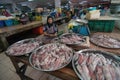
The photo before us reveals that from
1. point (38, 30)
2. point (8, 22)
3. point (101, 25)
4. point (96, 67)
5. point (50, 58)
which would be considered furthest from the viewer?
point (38, 30)

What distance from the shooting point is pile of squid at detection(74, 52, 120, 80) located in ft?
2.17

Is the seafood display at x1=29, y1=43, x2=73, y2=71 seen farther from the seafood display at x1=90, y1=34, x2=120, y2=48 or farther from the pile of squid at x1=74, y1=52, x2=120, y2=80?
the seafood display at x1=90, y1=34, x2=120, y2=48

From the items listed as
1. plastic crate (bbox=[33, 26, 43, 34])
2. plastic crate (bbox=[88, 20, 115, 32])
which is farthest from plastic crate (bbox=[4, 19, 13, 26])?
plastic crate (bbox=[88, 20, 115, 32])

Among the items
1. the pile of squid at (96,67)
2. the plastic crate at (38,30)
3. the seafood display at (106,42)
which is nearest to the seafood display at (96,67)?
the pile of squid at (96,67)

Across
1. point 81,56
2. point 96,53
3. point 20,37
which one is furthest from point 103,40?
point 20,37

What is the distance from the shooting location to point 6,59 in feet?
8.15

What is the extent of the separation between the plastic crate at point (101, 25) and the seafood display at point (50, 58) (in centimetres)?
125

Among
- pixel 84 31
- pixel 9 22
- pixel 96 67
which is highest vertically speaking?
pixel 9 22

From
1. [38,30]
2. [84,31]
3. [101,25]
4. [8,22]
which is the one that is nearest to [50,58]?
[84,31]

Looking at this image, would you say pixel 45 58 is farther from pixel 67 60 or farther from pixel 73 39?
pixel 73 39

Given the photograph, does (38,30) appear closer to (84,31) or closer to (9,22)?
(9,22)

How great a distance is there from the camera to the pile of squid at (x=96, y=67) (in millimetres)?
A: 660

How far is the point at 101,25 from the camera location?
189 cm

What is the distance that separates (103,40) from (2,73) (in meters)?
2.35
